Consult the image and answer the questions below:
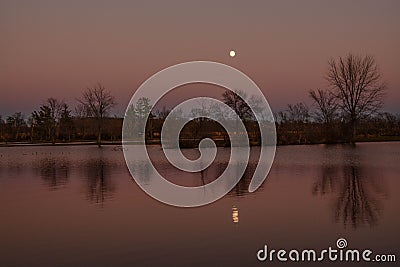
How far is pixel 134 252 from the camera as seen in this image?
8.34 meters

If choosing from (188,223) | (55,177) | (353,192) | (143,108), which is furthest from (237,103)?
(188,223)

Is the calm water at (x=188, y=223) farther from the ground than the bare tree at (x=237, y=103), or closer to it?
closer to it

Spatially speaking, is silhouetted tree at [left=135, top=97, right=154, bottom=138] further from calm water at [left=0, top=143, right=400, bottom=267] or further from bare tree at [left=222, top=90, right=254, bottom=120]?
calm water at [left=0, top=143, right=400, bottom=267]

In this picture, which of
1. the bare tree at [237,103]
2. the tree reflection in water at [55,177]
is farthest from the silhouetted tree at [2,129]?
the tree reflection in water at [55,177]

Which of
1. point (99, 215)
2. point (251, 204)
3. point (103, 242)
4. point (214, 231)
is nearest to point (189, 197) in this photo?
point (251, 204)

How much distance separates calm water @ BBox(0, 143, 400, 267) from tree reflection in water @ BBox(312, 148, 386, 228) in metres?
0.03

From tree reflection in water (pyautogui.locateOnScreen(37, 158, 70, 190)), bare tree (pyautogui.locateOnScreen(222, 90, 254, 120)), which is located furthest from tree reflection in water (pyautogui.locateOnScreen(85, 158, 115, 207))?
bare tree (pyautogui.locateOnScreen(222, 90, 254, 120))

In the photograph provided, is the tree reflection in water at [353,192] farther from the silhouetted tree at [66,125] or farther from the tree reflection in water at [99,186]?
the silhouetted tree at [66,125]

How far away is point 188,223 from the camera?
1076 cm

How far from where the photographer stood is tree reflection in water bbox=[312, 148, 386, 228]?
35.7 feet

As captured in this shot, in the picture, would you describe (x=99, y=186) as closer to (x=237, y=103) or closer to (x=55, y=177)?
(x=55, y=177)

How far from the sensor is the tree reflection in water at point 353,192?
10.9 meters

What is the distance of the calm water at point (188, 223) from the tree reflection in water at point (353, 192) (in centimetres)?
3

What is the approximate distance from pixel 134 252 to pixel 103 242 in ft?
3.39
